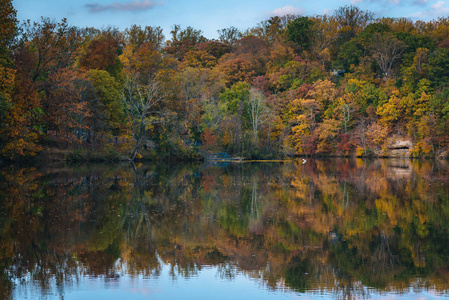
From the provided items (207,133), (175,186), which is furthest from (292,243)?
(207,133)

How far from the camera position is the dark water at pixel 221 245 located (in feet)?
25.4

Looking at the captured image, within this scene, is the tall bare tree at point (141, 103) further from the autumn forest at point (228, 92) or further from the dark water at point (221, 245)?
the dark water at point (221, 245)

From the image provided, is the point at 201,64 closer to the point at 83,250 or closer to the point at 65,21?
the point at 65,21

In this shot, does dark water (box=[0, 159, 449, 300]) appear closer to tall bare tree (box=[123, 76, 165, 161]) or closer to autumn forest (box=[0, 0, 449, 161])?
autumn forest (box=[0, 0, 449, 161])

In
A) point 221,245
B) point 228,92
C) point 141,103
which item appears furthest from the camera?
point 228,92

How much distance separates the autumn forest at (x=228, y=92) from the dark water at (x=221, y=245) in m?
18.7

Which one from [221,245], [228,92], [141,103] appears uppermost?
[228,92]

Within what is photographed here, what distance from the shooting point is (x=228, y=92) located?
56.8 m

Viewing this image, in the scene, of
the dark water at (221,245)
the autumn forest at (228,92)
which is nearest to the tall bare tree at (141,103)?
the autumn forest at (228,92)

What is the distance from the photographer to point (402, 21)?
251ft

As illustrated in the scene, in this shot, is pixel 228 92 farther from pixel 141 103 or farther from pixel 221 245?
pixel 221 245

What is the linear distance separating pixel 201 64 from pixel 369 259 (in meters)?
62.3

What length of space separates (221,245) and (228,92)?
156ft

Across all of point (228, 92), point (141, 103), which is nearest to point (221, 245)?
point (141, 103)
